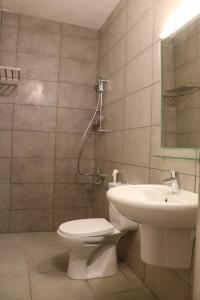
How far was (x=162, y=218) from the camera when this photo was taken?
1.13m

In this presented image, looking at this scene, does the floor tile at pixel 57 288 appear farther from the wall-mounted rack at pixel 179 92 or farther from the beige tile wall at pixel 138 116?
the wall-mounted rack at pixel 179 92

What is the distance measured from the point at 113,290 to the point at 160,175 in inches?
35.1

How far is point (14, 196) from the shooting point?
294cm

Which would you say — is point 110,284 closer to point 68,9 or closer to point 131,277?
point 131,277

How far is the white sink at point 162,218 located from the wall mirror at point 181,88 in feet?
1.10

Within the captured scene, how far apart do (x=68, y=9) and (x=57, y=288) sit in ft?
8.78

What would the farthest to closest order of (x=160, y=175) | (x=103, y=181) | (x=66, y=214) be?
(x=66, y=214) < (x=103, y=181) < (x=160, y=175)

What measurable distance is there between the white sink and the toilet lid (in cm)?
52

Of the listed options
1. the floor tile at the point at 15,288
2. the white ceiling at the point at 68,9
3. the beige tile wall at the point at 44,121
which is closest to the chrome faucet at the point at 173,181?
the floor tile at the point at 15,288

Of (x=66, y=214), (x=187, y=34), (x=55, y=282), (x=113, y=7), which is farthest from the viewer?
(x=66, y=214)

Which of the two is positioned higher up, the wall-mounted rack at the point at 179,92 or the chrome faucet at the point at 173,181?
the wall-mounted rack at the point at 179,92

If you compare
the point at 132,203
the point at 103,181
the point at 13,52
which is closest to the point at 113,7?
the point at 13,52

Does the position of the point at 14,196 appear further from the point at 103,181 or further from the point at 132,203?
the point at 132,203

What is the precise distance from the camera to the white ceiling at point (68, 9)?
2646mm
